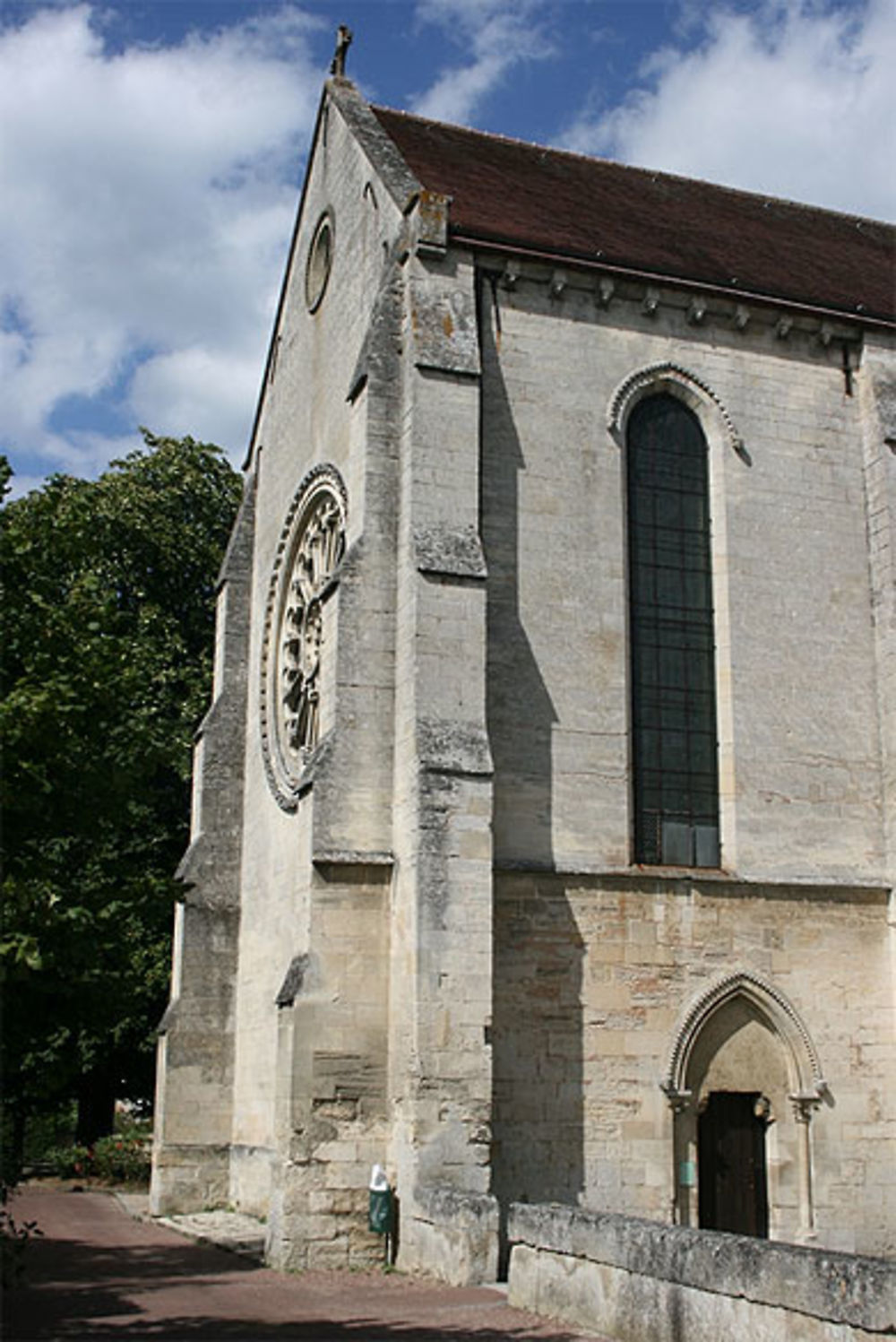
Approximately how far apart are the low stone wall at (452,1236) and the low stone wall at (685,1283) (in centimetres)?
151

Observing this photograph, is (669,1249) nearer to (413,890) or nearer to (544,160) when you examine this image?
(413,890)

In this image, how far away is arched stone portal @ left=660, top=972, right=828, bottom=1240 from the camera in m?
15.1

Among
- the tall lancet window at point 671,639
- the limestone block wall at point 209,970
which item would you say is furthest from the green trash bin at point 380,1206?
the limestone block wall at point 209,970

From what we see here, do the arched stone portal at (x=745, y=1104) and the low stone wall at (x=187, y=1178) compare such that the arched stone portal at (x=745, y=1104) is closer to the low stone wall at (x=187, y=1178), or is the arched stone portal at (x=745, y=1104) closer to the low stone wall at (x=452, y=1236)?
the low stone wall at (x=452, y=1236)

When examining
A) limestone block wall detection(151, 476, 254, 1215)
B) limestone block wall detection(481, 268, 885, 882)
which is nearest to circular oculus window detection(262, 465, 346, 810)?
limestone block wall detection(151, 476, 254, 1215)

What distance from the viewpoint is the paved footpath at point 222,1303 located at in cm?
990

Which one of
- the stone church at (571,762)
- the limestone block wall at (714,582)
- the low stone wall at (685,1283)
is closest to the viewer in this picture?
the low stone wall at (685,1283)

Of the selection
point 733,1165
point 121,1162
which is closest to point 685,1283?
point 733,1165

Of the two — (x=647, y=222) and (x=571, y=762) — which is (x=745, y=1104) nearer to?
(x=571, y=762)

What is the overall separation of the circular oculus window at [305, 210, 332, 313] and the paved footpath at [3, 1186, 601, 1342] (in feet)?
42.8

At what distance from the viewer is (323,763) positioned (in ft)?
49.5

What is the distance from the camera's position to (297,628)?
810 inches

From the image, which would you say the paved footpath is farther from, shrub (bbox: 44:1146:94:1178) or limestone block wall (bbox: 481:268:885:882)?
shrub (bbox: 44:1146:94:1178)

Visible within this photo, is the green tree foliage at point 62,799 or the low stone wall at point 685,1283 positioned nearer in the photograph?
the low stone wall at point 685,1283
